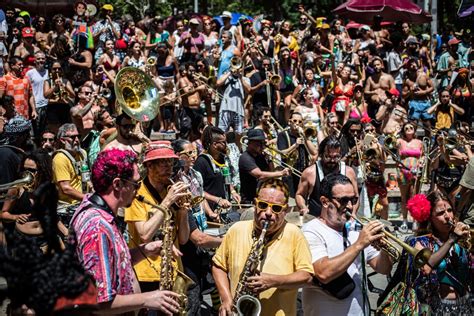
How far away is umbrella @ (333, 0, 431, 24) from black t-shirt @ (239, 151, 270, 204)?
9892 millimetres

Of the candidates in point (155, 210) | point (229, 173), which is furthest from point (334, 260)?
point (229, 173)

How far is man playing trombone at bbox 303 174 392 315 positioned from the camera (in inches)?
190

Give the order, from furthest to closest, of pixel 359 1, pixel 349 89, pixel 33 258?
1. pixel 359 1
2. pixel 349 89
3. pixel 33 258

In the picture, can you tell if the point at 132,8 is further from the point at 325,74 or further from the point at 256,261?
the point at 256,261

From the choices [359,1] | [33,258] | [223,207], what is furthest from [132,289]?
[359,1]

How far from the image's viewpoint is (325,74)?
15.6 m

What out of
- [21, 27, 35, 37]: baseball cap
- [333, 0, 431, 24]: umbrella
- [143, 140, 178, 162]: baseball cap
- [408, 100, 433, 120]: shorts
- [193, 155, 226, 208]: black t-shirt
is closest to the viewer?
[143, 140, 178, 162]: baseball cap

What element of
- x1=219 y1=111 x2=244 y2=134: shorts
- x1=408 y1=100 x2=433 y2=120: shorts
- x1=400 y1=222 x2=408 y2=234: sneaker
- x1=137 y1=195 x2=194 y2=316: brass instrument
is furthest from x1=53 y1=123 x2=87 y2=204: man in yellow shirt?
x1=408 y1=100 x2=433 y2=120: shorts

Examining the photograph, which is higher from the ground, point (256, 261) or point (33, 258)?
point (33, 258)

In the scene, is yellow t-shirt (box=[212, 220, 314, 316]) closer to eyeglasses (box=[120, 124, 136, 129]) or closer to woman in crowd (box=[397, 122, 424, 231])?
eyeglasses (box=[120, 124, 136, 129])

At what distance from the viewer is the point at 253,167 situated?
8945mm

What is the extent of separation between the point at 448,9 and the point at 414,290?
3182cm

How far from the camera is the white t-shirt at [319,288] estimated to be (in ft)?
16.0

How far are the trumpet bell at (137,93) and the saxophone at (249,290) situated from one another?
3711 millimetres
